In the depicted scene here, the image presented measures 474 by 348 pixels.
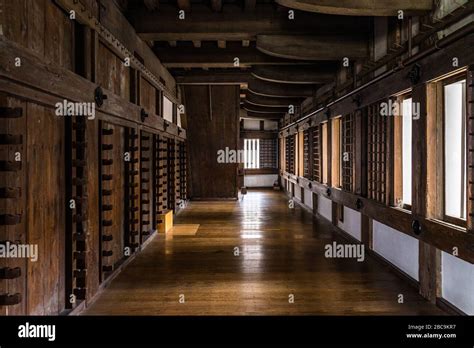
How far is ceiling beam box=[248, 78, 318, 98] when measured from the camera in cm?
1084

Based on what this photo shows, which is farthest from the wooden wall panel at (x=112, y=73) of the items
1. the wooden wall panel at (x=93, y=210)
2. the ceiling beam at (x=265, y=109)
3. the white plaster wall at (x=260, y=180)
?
the white plaster wall at (x=260, y=180)

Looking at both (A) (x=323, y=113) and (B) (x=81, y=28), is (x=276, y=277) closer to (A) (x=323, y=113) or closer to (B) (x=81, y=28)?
(B) (x=81, y=28)

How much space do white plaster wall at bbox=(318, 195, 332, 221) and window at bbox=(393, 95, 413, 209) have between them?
4006 millimetres

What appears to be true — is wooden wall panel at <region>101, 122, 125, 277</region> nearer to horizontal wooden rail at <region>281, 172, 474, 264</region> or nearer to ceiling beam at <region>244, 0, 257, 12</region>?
ceiling beam at <region>244, 0, 257, 12</region>

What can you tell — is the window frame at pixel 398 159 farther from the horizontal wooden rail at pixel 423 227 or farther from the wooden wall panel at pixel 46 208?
the wooden wall panel at pixel 46 208

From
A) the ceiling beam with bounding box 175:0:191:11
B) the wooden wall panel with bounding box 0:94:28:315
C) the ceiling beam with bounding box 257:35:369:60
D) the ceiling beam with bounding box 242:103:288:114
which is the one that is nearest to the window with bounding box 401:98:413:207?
the ceiling beam with bounding box 257:35:369:60

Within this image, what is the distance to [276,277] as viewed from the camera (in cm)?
521

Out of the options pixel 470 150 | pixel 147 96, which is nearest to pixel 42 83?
pixel 470 150

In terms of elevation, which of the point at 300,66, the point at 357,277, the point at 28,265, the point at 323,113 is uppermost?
the point at 300,66

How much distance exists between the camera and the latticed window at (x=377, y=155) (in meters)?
5.54

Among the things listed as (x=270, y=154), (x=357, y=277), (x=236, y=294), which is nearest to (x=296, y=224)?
(x=357, y=277)

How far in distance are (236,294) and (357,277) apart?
5.38ft

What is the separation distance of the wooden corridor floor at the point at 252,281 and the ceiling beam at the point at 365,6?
9.77ft

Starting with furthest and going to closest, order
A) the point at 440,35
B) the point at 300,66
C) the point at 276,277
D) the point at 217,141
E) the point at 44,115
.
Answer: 1. the point at 217,141
2. the point at 300,66
3. the point at 276,277
4. the point at 440,35
5. the point at 44,115
